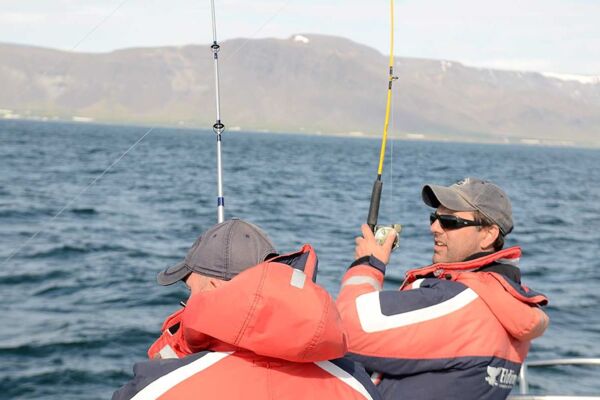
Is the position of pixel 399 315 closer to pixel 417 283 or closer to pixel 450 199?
pixel 417 283

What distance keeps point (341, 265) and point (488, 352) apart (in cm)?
1405

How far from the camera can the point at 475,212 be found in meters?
3.73

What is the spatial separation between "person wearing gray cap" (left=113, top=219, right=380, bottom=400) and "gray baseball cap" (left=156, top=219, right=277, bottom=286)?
1.29ft

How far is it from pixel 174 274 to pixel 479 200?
1.43 meters

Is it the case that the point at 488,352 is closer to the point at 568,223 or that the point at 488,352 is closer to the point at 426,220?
the point at 426,220

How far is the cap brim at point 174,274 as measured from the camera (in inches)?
118

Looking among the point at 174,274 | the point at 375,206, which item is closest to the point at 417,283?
the point at 375,206

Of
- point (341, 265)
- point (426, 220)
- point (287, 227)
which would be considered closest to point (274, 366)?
point (341, 265)

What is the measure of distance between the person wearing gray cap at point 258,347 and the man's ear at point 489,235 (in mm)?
1393

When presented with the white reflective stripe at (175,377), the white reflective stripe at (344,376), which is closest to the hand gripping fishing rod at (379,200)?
the white reflective stripe at (344,376)

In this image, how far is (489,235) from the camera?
3.75m

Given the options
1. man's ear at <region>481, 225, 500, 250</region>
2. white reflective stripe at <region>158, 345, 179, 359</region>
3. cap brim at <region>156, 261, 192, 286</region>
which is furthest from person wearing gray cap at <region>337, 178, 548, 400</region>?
white reflective stripe at <region>158, 345, 179, 359</region>

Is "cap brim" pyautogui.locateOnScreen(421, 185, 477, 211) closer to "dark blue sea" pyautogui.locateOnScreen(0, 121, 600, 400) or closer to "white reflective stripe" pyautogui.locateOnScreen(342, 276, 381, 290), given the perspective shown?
"white reflective stripe" pyautogui.locateOnScreen(342, 276, 381, 290)

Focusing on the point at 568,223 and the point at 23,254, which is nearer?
the point at 23,254
